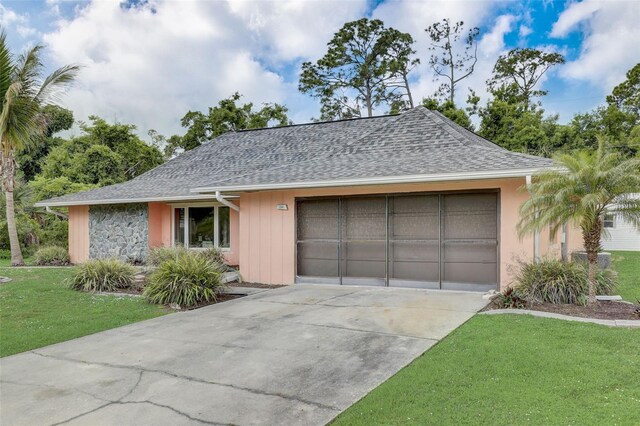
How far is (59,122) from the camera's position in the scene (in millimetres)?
30797

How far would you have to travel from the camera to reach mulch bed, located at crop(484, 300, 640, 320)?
20.8 ft

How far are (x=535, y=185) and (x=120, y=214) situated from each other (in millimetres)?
12856

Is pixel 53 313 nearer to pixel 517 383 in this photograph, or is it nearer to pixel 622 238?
pixel 517 383

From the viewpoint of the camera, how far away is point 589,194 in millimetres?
6672

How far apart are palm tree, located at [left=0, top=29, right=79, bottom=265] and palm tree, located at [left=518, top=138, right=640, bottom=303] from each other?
14.7 m

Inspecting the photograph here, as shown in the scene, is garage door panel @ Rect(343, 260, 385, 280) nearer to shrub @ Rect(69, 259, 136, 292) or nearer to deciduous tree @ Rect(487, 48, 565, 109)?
shrub @ Rect(69, 259, 136, 292)

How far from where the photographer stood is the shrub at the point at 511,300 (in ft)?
23.0

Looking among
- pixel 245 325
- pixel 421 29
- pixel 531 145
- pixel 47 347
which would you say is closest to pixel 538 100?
pixel 531 145

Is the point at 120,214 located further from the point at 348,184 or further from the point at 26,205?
the point at 348,184

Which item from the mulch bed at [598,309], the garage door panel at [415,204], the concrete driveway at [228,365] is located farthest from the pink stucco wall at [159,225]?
the mulch bed at [598,309]

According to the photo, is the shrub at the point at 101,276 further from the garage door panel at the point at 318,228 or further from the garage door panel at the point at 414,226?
the garage door panel at the point at 414,226

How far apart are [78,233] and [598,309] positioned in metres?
15.7

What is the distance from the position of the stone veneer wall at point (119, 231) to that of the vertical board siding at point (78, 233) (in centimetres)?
22

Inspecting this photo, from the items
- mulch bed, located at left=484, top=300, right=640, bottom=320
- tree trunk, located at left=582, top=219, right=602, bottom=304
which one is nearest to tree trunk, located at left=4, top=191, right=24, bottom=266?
mulch bed, located at left=484, top=300, right=640, bottom=320
